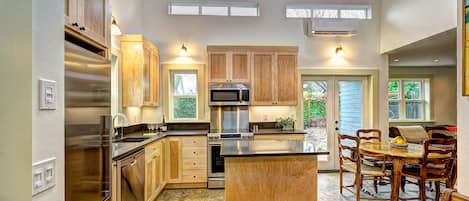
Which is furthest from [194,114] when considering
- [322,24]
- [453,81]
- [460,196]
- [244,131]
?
[453,81]

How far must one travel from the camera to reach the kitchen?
1447mm

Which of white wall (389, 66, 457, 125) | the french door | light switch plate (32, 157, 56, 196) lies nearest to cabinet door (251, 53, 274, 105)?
the french door

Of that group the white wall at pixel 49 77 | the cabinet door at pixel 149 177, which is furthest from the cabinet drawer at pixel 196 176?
the white wall at pixel 49 77

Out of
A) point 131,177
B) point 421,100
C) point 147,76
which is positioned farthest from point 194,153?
point 421,100

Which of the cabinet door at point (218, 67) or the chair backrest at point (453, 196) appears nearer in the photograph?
the chair backrest at point (453, 196)

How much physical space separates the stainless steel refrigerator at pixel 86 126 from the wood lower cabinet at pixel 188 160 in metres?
2.89

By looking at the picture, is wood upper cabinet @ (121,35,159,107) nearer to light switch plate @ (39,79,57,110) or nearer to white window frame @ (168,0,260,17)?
white window frame @ (168,0,260,17)

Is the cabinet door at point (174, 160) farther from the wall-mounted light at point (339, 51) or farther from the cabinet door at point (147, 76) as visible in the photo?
the wall-mounted light at point (339, 51)

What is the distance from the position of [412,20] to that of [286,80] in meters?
2.26

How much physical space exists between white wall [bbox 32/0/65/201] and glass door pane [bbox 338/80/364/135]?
549 cm

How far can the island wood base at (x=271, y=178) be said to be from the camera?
108 inches

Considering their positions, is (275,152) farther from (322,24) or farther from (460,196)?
(322,24)

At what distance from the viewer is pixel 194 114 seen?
18.2 ft

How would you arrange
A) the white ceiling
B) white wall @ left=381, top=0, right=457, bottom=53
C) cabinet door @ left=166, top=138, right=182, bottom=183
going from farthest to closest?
1. cabinet door @ left=166, top=138, right=182, bottom=183
2. the white ceiling
3. white wall @ left=381, top=0, right=457, bottom=53
